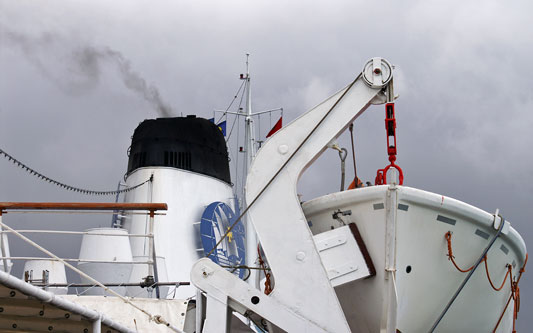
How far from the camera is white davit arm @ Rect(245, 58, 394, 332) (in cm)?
625

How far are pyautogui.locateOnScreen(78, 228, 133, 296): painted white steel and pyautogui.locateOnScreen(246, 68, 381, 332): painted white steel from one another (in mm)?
5879

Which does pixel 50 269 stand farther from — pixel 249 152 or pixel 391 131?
pixel 249 152

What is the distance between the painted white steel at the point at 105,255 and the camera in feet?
39.1

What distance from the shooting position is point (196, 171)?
54.0 ft

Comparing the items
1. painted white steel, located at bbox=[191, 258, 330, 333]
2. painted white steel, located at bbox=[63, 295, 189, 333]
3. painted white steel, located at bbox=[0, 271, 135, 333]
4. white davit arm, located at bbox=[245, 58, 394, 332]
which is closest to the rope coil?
white davit arm, located at bbox=[245, 58, 394, 332]

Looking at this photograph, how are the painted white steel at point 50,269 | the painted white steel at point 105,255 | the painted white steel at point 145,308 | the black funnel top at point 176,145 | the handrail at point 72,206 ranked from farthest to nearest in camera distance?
the black funnel top at point 176,145 → the painted white steel at point 105,255 → the painted white steel at point 50,269 → the painted white steel at point 145,308 → the handrail at point 72,206

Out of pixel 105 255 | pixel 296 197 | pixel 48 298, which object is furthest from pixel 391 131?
pixel 105 255

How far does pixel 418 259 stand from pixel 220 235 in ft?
31.8

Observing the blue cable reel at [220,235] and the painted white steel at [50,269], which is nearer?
the painted white steel at [50,269]

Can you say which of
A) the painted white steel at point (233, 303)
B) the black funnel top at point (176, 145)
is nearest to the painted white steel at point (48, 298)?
the painted white steel at point (233, 303)

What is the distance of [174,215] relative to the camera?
15.8 meters

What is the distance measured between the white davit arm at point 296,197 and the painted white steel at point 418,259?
58cm

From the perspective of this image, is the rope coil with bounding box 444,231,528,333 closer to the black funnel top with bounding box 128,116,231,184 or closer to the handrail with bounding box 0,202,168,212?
the handrail with bounding box 0,202,168,212

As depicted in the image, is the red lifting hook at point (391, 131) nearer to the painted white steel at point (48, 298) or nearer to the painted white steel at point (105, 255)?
the painted white steel at point (48, 298)
